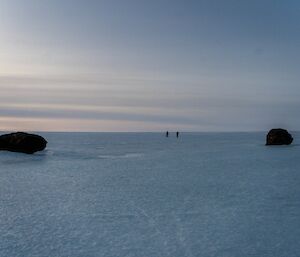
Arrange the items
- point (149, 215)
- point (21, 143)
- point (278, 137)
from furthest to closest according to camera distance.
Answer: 1. point (278, 137)
2. point (21, 143)
3. point (149, 215)

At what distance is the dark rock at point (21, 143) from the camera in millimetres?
51406

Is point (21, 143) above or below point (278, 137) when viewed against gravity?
below

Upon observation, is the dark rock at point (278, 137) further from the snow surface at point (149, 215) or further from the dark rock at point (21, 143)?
the snow surface at point (149, 215)

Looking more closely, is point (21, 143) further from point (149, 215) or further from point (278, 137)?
point (278, 137)

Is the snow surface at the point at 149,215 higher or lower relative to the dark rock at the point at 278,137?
lower

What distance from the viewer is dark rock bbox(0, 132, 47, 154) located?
51.4 m

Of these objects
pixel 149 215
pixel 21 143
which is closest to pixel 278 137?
pixel 21 143

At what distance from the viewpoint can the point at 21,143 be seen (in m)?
51.4

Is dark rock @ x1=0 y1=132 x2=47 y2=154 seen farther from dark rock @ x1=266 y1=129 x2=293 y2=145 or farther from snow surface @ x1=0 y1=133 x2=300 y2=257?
dark rock @ x1=266 y1=129 x2=293 y2=145

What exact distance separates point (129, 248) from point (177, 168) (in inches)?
965

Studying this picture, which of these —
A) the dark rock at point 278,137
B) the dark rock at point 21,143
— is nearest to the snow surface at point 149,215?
the dark rock at point 21,143

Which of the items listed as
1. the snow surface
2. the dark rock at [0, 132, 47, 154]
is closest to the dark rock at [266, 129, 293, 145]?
the dark rock at [0, 132, 47, 154]

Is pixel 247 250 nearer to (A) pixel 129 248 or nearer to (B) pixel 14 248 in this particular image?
(A) pixel 129 248

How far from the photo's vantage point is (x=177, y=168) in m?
37.0
